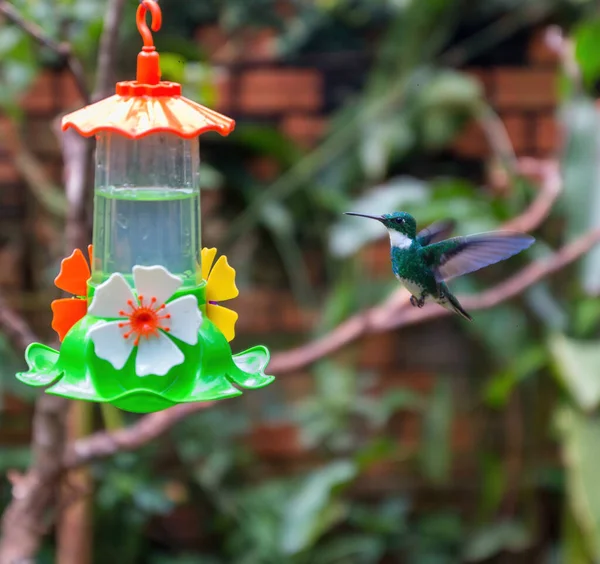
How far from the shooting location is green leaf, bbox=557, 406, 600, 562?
6.91 feet

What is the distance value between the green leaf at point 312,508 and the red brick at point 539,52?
1.39 metres

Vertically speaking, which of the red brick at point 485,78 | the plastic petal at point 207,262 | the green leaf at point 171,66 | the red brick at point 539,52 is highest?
the red brick at point 539,52

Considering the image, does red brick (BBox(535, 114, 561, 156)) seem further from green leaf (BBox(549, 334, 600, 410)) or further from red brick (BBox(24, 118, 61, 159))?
red brick (BBox(24, 118, 61, 159))

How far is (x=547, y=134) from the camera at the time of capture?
111 inches

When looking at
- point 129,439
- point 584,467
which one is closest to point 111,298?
point 129,439

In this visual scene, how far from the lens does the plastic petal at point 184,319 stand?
103cm

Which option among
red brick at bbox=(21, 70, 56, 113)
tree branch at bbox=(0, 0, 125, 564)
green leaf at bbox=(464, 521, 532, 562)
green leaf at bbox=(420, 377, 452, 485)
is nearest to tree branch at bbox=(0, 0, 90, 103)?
tree branch at bbox=(0, 0, 125, 564)

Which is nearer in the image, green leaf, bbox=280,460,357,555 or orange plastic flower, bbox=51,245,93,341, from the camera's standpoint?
orange plastic flower, bbox=51,245,93,341

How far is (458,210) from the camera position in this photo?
2232 millimetres

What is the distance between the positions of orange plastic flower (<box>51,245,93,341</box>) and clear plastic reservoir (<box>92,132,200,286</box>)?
4cm

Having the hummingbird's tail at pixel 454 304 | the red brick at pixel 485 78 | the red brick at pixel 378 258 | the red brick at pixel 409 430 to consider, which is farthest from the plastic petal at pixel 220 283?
the red brick at pixel 485 78

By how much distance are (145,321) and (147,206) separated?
0.21m

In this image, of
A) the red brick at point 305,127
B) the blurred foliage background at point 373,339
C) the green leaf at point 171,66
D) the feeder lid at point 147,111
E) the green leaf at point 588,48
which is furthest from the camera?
the red brick at point 305,127

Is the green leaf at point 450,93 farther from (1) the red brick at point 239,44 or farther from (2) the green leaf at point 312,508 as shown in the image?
(2) the green leaf at point 312,508
